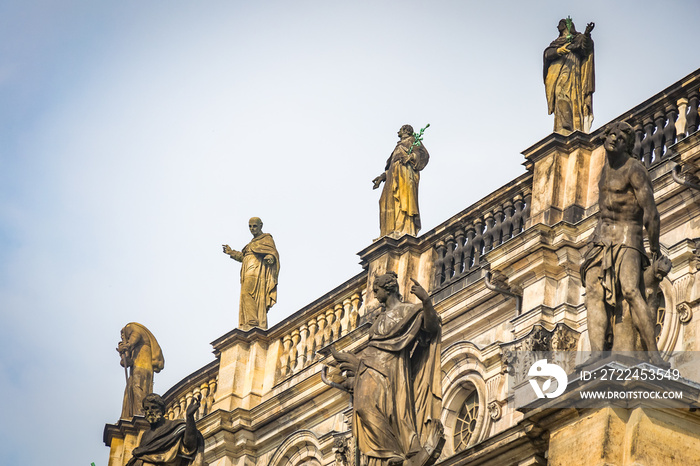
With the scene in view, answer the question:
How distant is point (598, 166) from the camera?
1891cm

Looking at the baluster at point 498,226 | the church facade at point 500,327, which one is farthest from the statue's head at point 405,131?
the baluster at point 498,226

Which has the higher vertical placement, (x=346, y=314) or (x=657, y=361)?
(x=346, y=314)

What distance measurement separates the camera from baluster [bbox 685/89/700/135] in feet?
57.1

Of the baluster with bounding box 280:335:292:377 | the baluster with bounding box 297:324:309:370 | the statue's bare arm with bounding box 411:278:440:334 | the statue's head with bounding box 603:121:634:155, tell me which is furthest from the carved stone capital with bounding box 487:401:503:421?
the statue's head with bounding box 603:121:634:155

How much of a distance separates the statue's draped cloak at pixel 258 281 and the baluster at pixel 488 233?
545cm

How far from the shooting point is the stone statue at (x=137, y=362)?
26.4 metres

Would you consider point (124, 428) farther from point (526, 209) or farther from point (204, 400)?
point (526, 209)

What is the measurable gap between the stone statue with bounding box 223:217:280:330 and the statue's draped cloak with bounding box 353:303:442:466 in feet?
36.5

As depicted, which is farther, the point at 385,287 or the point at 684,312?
the point at 684,312

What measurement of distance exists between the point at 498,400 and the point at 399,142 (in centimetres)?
507

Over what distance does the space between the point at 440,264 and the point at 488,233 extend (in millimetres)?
1084

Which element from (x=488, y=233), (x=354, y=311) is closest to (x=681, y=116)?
(x=488, y=233)

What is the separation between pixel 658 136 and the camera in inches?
701

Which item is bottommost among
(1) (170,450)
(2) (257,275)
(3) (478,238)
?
(1) (170,450)
